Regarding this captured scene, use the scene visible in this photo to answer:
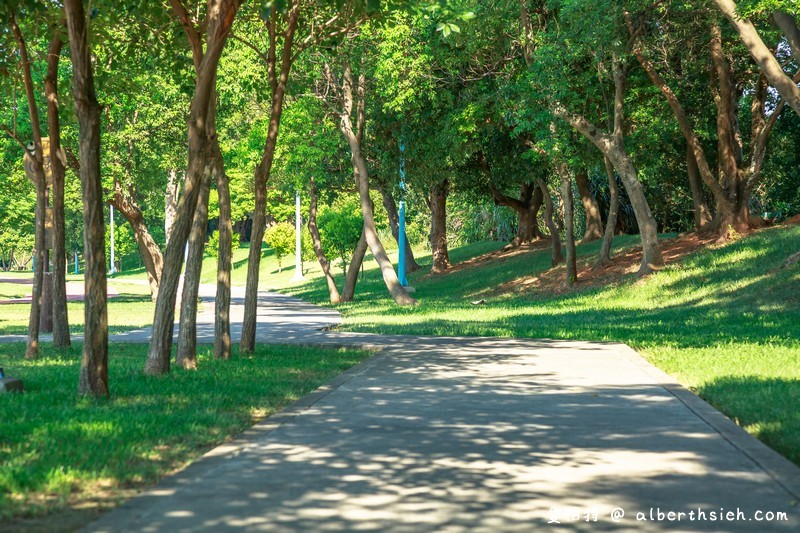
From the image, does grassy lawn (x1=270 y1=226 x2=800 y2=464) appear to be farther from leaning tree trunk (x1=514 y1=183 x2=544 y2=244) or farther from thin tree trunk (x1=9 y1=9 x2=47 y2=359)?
leaning tree trunk (x1=514 y1=183 x2=544 y2=244)

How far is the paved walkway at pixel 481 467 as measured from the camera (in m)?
5.66

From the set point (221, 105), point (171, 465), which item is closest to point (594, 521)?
point (171, 465)

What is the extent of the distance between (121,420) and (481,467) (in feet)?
11.2

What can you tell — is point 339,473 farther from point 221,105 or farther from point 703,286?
point 221,105

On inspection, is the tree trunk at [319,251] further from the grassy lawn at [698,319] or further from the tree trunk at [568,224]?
the tree trunk at [568,224]

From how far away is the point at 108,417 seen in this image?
914 cm

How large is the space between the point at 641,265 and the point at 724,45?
264 inches

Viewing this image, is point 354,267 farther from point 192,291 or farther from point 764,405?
point 764,405

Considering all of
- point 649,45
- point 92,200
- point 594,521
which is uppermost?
point 649,45

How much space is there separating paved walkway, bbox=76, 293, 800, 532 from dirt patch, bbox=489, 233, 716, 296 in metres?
20.9

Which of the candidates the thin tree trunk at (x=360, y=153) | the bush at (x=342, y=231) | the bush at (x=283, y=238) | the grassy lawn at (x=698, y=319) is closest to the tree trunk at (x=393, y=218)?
the bush at (x=342, y=231)

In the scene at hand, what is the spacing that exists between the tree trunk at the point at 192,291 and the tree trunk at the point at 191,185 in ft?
2.37

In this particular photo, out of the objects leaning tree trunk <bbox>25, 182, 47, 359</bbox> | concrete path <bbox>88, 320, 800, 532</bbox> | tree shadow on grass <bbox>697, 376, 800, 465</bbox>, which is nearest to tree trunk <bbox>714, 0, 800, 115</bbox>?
tree shadow on grass <bbox>697, 376, 800, 465</bbox>

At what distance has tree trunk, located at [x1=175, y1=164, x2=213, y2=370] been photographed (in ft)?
45.5
